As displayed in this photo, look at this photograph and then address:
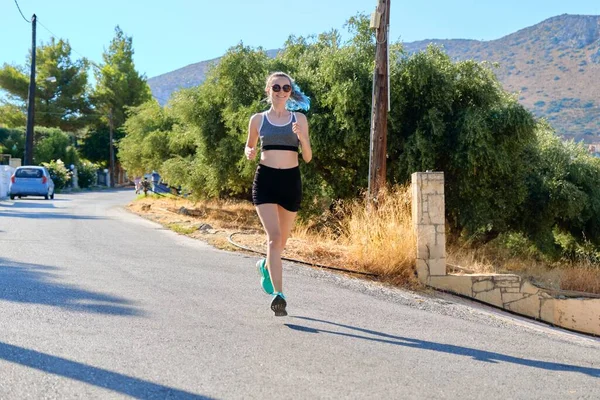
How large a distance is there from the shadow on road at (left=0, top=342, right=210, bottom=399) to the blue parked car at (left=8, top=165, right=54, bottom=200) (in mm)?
26214

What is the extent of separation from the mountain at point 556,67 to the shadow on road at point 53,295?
90.5m

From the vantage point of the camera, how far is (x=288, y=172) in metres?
5.97

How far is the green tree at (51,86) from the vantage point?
64.8 meters

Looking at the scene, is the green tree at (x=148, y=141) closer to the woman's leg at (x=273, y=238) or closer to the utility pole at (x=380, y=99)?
the utility pole at (x=380, y=99)

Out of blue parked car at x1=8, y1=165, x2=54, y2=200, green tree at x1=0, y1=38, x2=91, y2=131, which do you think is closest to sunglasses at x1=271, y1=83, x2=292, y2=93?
blue parked car at x1=8, y1=165, x2=54, y2=200

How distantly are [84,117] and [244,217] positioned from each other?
5442 centimetres

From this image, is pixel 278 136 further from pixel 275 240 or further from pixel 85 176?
pixel 85 176

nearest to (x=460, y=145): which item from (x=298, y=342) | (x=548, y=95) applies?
(x=298, y=342)

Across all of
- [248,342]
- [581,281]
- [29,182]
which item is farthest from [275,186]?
[29,182]

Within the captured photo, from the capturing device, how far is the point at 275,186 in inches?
233

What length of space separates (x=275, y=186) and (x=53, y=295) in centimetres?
219

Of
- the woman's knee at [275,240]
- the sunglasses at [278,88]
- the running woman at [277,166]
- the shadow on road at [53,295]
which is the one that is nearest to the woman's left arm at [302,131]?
the running woman at [277,166]

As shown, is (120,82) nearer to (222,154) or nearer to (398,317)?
(222,154)

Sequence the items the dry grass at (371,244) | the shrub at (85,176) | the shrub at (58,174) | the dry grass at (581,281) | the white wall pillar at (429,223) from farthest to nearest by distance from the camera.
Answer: the shrub at (85,176), the shrub at (58,174), the dry grass at (581,281), the dry grass at (371,244), the white wall pillar at (429,223)
